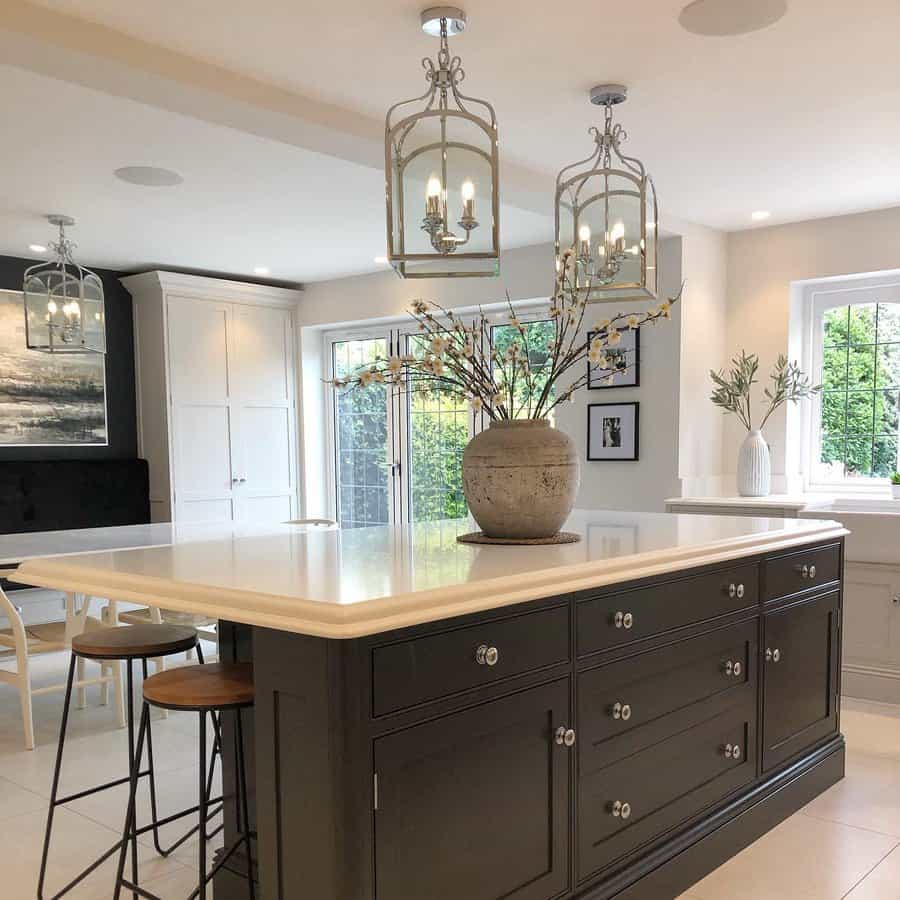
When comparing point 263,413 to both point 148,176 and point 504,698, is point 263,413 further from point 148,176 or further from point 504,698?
point 504,698

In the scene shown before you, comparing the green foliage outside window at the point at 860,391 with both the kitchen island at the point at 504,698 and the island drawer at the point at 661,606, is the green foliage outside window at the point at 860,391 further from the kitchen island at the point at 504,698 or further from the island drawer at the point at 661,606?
the island drawer at the point at 661,606

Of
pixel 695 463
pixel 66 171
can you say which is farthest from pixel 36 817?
pixel 695 463

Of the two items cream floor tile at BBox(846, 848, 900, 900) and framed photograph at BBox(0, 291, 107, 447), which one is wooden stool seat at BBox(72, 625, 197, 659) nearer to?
cream floor tile at BBox(846, 848, 900, 900)

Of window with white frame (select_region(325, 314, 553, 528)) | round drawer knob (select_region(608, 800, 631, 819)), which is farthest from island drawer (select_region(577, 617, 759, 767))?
window with white frame (select_region(325, 314, 553, 528))

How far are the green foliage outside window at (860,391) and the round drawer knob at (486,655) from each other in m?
4.05

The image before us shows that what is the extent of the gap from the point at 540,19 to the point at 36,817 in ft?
9.88

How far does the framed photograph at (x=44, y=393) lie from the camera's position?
5.90 metres

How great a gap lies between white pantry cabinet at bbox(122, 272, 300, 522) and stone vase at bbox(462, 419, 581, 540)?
15.0ft

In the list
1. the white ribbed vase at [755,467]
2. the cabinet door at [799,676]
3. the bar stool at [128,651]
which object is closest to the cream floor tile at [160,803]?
the bar stool at [128,651]

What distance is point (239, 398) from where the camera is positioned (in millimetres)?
6879

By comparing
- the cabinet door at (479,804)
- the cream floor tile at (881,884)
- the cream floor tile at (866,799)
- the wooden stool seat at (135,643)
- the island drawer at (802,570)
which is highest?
the island drawer at (802,570)

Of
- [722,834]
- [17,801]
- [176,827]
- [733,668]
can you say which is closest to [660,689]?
[733,668]

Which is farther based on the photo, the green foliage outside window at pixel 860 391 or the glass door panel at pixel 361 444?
the glass door panel at pixel 361 444

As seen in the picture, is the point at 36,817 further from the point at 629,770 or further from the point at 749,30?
the point at 749,30
